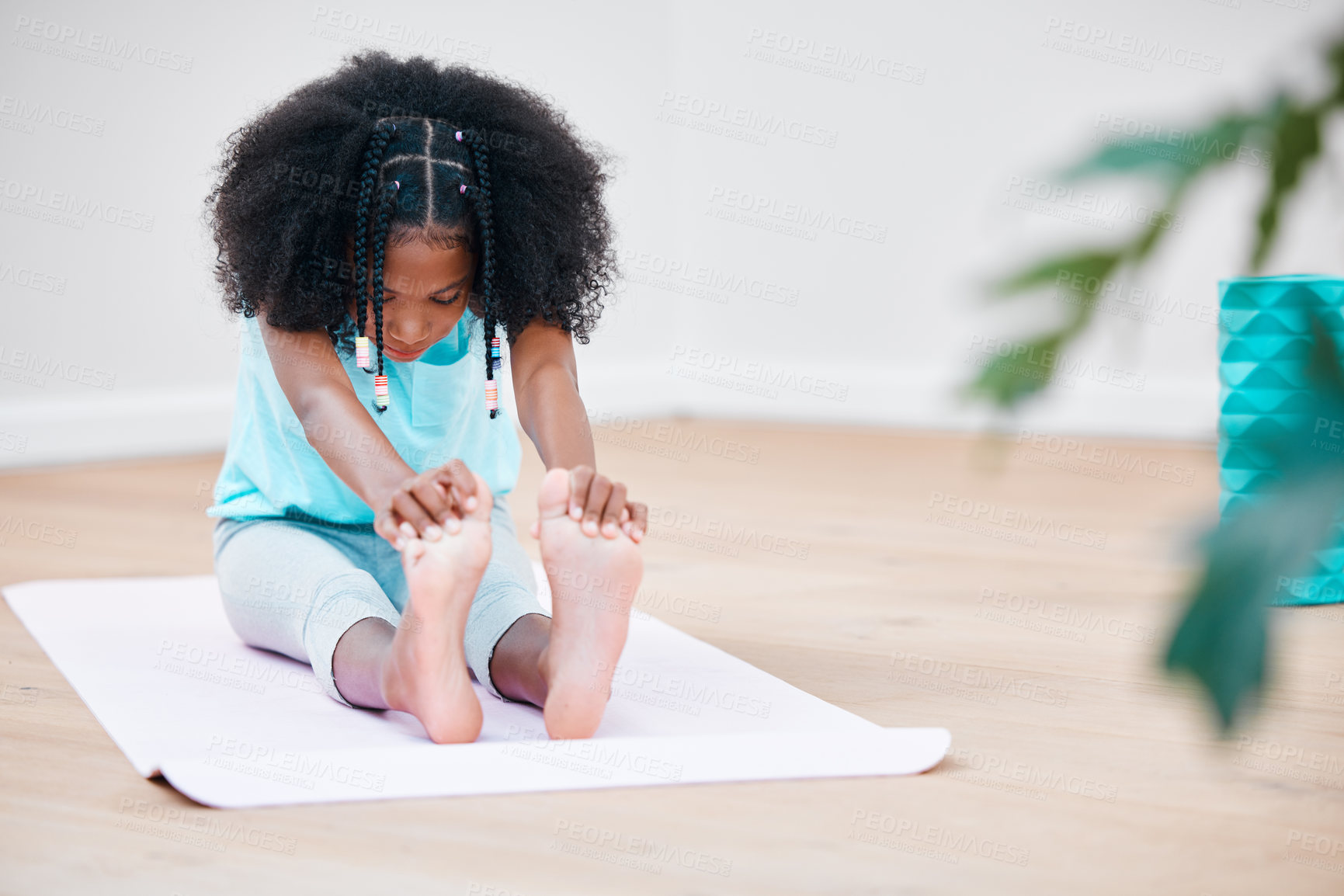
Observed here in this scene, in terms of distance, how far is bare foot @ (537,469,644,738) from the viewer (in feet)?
3.22

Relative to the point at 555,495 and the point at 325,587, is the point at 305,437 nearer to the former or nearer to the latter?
the point at 325,587

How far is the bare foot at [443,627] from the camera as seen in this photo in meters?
0.94

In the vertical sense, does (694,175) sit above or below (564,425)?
above

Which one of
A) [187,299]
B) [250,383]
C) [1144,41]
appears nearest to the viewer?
[250,383]

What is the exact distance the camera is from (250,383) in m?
1.34

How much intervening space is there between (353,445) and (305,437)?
0.23 m

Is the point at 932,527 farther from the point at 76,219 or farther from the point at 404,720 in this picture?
the point at 76,219

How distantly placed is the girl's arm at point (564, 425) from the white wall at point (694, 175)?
4.19ft

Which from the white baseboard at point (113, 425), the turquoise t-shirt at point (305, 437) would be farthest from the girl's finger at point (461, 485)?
the white baseboard at point (113, 425)

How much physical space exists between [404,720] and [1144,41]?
7.66 feet

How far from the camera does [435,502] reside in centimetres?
95

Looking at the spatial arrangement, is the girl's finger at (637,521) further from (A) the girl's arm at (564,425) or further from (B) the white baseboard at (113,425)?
(B) the white baseboard at (113,425)

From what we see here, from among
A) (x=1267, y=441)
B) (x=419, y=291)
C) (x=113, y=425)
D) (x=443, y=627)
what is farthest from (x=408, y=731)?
(x=113, y=425)

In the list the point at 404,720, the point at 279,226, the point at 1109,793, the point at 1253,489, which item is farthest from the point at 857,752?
the point at 1253,489
